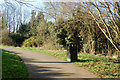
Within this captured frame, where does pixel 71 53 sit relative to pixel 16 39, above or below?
below

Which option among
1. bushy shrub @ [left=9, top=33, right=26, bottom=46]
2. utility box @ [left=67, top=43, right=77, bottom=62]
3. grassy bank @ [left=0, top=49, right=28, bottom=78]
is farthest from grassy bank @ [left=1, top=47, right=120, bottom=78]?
bushy shrub @ [left=9, top=33, right=26, bottom=46]

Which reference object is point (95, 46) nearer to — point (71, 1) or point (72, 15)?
point (72, 15)

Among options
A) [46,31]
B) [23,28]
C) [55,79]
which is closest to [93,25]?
[46,31]

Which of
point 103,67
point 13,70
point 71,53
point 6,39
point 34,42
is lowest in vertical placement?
point 103,67

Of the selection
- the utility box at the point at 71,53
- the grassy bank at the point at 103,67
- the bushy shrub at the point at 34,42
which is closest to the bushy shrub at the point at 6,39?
the bushy shrub at the point at 34,42

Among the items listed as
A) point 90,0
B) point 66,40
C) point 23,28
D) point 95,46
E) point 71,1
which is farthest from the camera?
point 23,28

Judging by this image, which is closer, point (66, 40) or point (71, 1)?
point (71, 1)

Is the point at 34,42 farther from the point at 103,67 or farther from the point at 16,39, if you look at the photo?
the point at 103,67

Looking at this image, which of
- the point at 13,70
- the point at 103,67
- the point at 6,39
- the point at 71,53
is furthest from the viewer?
the point at 6,39

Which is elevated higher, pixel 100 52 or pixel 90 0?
pixel 90 0

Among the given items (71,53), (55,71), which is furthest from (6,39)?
(55,71)

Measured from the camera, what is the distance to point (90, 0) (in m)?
8.66

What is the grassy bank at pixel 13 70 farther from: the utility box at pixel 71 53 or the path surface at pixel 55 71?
the utility box at pixel 71 53

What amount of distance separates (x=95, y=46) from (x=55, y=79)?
13.0 metres
